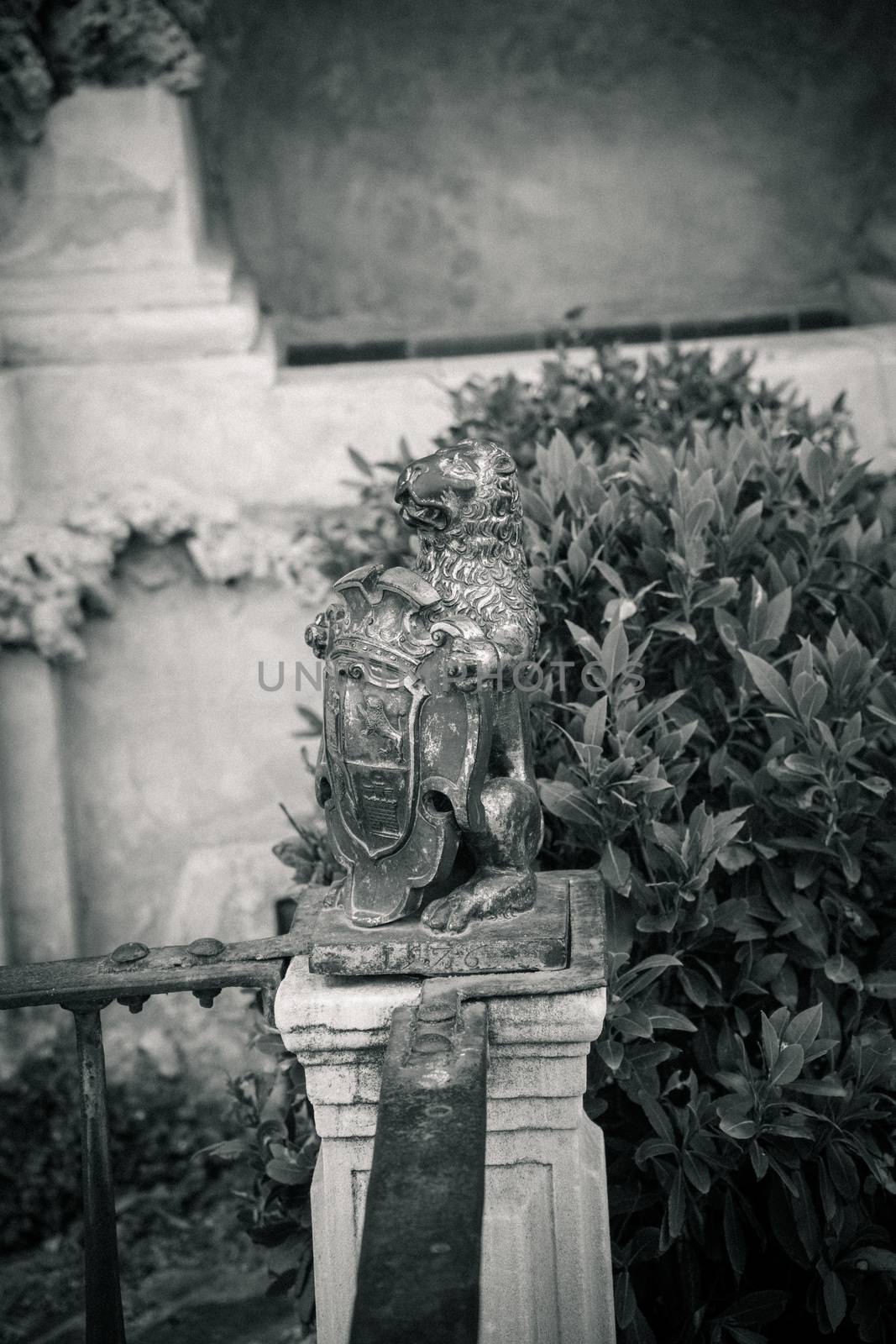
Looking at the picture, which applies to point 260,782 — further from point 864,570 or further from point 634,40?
point 634,40

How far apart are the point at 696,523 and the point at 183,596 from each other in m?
2.03

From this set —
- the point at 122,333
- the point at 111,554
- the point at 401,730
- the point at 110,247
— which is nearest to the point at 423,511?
the point at 401,730

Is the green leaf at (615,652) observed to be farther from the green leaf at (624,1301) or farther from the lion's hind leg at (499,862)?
the green leaf at (624,1301)

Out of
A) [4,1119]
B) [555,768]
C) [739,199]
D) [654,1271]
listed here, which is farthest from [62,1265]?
[739,199]

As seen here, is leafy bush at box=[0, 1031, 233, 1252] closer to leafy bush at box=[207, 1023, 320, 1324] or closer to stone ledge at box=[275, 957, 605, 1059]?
leafy bush at box=[207, 1023, 320, 1324]

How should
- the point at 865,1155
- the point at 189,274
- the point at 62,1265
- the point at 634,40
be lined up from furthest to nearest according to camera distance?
the point at 634,40
the point at 189,274
the point at 62,1265
the point at 865,1155

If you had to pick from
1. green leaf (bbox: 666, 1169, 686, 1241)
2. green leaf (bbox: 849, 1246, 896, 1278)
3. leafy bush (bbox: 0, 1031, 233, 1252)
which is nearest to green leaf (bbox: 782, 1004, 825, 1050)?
green leaf (bbox: 666, 1169, 686, 1241)

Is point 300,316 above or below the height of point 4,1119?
above

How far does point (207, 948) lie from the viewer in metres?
2.38

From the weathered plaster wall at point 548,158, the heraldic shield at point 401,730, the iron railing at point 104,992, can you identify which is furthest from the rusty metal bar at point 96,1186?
the weathered plaster wall at point 548,158

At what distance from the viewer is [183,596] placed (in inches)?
173

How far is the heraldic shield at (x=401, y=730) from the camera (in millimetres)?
2170

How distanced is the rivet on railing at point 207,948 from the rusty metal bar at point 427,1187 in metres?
0.39

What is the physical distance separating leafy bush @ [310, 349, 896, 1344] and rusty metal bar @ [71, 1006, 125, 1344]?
2.74 ft
